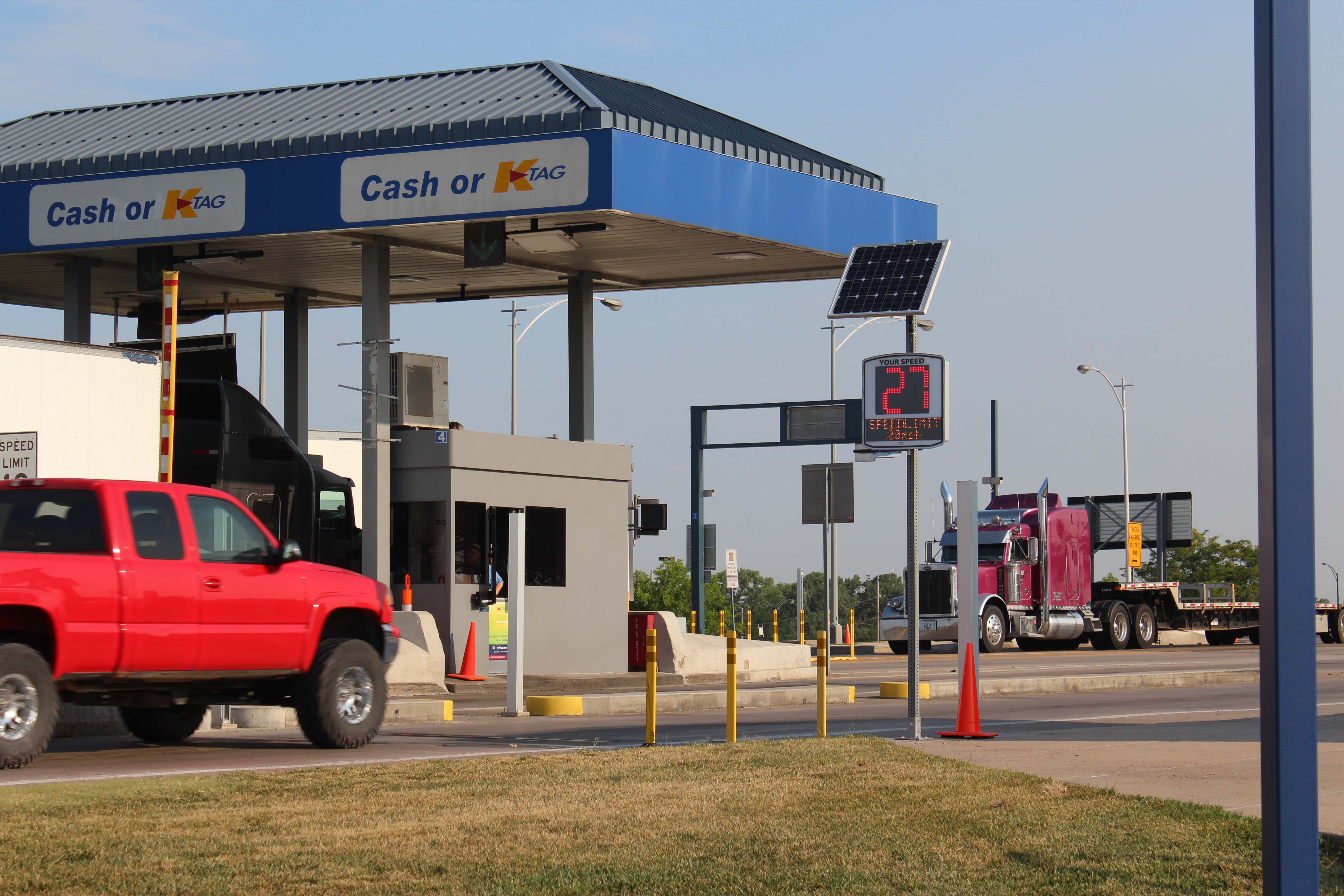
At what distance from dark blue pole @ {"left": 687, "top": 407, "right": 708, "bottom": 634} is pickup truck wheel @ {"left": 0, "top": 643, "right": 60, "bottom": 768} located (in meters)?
28.1

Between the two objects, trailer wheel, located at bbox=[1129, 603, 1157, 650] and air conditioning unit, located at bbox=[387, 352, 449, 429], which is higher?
air conditioning unit, located at bbox=[387, 352, 449, 429]

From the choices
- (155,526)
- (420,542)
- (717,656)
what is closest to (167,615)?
(155,526)

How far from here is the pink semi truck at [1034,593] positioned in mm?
37031

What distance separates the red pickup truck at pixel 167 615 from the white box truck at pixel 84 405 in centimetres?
494

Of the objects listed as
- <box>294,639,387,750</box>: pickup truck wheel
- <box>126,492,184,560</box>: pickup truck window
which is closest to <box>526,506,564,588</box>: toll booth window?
<box>294,639,387,750</box>: pickup truck wheel

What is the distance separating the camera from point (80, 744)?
45.2ft

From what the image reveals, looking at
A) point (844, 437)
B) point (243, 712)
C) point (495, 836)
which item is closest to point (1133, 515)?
point (844, 437)

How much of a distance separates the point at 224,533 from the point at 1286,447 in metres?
8.78

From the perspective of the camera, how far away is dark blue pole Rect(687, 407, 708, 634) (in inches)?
1535

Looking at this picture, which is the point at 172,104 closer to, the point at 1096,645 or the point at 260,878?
the point at 260,878

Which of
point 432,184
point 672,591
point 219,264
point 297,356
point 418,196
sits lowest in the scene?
point 672,591

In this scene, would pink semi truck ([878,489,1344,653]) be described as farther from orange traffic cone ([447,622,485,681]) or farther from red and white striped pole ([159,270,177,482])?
red and white striped pole ([159,270,177,482])

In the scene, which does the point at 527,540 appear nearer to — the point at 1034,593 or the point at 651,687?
the point at 651,687

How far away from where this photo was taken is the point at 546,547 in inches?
949
